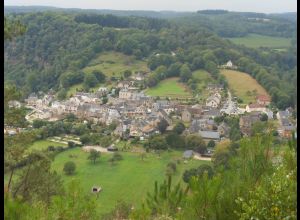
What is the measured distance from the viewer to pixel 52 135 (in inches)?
1112

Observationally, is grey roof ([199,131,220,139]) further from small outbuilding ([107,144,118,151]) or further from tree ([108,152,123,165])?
tree ([108,152,123,165])

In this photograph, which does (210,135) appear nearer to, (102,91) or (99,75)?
(102,91)

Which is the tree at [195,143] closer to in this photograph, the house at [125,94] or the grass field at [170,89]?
the grass field at [170,89]

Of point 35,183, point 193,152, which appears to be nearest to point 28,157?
point 35,183

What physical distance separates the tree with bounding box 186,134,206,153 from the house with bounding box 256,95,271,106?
10.9m

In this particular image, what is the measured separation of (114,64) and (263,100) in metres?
16.2

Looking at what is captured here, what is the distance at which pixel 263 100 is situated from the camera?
36344 millimetres

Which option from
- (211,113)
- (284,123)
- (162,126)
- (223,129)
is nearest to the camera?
(284,123)

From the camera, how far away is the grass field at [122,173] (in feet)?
62.7

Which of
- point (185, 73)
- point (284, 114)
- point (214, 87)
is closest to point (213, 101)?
→ point (214, 87)

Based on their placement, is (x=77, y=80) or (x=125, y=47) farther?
(x=125, y=47)

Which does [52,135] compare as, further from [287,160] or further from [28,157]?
[287,160]

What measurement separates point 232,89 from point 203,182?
36078 mm

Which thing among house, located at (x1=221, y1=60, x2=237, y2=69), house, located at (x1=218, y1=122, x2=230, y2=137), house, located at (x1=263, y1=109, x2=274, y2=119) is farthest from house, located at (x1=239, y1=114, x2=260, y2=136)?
house, located at (x1=221, y1=60, x2=237, y2=69)
